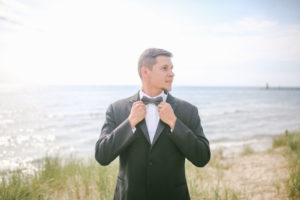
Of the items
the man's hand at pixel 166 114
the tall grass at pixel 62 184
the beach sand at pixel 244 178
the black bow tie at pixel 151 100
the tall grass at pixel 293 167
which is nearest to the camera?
the man's hand at pixel 166 114

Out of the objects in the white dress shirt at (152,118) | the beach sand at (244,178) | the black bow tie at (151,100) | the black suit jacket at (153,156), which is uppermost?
the black bow tie at (151,100)

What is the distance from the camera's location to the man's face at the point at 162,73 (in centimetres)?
194

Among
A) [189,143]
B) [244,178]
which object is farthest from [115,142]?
[244,178]

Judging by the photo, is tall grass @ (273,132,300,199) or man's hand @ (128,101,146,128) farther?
tall grass @ (273,132,300,199)

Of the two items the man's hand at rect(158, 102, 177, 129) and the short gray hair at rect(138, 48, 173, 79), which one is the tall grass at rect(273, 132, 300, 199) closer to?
the man's hand at rect(158, 102, 177, 129)

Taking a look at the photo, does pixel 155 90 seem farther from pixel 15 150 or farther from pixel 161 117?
pixel 15 150

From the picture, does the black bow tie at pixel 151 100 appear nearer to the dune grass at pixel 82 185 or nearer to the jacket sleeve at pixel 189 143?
the jacket sleeve at pixel 189 143

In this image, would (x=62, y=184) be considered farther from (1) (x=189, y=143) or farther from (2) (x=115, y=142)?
(1) (x=189, y=143)

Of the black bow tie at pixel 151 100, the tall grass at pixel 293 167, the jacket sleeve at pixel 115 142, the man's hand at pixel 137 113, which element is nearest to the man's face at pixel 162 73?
the black bow tie at pixel 151 100

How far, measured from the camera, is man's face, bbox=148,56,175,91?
1.94 meters

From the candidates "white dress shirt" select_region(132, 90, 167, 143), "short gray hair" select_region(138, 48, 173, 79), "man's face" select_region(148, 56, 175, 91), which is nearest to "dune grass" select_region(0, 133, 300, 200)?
"white dress shirt" select_region(132, 90, 167, 143)

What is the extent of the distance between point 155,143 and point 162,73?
621 millimetres

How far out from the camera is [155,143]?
189 centimetres

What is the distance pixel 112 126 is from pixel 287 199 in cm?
354
